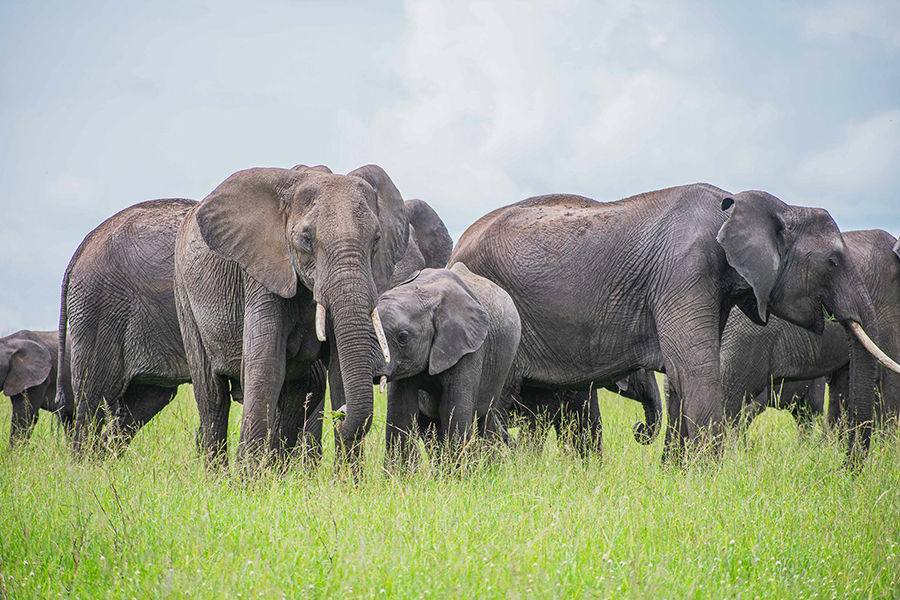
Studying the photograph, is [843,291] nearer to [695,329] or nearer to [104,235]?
[695,329]

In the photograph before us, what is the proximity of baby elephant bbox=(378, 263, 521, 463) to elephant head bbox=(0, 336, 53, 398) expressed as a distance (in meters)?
7.38

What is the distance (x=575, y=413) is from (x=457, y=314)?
3.06m

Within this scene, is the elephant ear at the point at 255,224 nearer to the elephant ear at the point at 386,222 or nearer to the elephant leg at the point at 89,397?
the elephant ear at the point at 386,222

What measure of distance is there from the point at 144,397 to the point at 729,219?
595cm

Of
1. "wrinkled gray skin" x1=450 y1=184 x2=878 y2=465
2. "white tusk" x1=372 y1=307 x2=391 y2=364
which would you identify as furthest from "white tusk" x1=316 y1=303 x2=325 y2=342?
"wrinkled gray skin" x1=450 y1=184 x2=878 y2=465

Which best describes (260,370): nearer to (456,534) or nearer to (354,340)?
(354,340)

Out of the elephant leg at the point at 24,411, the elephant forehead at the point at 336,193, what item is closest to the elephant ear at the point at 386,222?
the elephant forehead at the point at 336,193

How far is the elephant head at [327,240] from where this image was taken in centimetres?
584

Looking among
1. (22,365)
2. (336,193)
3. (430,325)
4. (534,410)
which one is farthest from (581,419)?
(22,365)

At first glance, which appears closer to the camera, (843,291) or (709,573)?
(709,573)

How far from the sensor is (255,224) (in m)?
6.33

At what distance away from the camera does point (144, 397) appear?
9.89 m

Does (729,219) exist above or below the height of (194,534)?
above

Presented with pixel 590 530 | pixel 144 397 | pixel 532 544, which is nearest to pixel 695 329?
pixel 590 530
